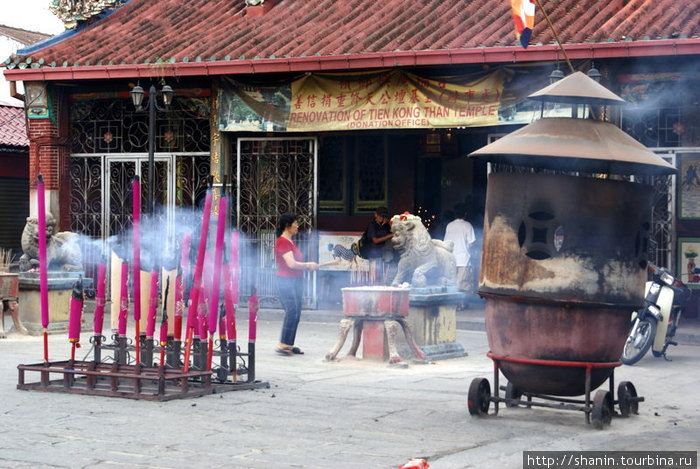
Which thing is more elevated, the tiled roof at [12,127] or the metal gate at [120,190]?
the tiled roof at [12,127]

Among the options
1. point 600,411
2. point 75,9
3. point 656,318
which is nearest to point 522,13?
point 656,318

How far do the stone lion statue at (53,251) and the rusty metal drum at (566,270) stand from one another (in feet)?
28.4

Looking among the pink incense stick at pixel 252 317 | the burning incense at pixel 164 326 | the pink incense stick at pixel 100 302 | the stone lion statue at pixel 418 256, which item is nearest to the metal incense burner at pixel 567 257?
the pink incense stick at pixel 252 317

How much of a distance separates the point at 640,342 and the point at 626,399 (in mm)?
3893

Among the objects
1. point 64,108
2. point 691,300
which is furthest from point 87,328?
point 691,300

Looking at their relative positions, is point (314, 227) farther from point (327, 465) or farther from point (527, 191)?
point (327, 465)

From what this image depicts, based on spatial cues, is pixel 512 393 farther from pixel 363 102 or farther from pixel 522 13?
pixel 363 102

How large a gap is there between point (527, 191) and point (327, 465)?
274 centimetres

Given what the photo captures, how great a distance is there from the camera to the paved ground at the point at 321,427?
7219 mm

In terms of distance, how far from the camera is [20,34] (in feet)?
104

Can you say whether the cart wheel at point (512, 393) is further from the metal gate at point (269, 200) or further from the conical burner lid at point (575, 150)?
the metal gate at point (269, 200)

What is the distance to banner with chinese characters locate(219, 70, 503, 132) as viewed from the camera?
54.4 ft

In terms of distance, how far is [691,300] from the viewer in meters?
16.5

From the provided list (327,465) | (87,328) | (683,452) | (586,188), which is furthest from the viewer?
(87,328)
